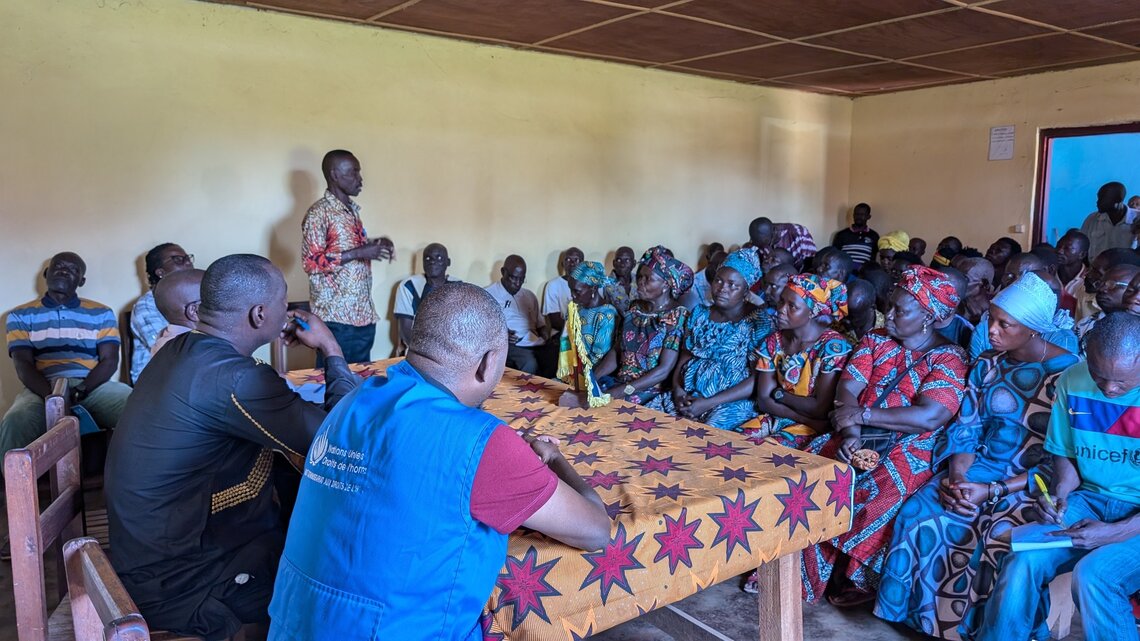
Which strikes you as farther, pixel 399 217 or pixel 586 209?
pixel 586 209

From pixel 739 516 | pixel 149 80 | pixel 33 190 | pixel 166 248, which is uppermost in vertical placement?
pixel 149 80

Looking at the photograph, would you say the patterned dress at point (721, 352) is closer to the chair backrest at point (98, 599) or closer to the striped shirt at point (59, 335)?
the chair backrest at point (98, 599)

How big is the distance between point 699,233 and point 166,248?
4875 mm

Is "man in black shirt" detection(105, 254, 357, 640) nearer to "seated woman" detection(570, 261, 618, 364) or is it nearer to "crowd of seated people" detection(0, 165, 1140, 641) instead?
"crowd of seated people" detection(0, 165, 1140, 641)

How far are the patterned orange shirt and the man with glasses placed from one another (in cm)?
72

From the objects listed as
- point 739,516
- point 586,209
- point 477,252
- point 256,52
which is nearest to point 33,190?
point 256,52

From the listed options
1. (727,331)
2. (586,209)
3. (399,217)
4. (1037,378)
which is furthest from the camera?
(586,209)

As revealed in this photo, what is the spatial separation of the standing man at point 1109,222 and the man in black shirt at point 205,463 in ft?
24.5

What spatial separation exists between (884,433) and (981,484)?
432mm

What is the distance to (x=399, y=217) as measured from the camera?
20.2 feet

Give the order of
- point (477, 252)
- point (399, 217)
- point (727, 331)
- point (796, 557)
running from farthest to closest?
point (477, 252), point (399, 217), point (727, 331), point (796, 557)

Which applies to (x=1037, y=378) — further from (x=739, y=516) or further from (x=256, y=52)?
(x=256, y=52)

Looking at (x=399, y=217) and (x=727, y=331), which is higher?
(x=399, y=217)

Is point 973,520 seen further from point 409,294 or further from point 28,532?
point 409,294
